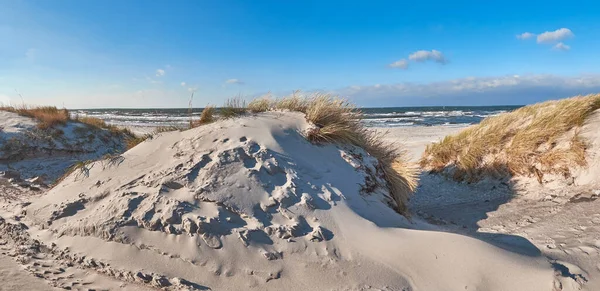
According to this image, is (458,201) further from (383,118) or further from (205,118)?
(383,118)

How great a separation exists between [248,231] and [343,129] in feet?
7.42

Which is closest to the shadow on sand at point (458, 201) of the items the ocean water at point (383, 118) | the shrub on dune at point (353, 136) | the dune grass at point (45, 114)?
the shrub on dune at point (353, 136)

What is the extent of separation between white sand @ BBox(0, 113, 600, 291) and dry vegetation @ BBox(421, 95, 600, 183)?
90.0 inches

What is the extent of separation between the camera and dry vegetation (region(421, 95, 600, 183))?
227 inches

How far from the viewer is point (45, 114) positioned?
403 inches

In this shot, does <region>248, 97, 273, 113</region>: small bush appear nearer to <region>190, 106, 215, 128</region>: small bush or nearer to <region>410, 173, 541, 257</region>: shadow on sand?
<region>190, 106, 215, 128</region>: small bush

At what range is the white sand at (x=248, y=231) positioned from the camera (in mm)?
2775

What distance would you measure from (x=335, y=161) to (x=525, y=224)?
279 cm

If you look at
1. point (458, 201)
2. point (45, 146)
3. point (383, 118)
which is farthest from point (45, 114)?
point (383, 118)

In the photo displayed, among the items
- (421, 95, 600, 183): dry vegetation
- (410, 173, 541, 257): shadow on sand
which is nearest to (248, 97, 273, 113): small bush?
(410, 173, 541, 257): shadow on sand

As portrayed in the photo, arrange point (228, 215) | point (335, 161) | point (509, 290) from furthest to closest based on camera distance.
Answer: point (335, 161) < point (228, 215) < point (509, 290)

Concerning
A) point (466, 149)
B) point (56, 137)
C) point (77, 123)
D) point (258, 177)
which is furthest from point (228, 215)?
point (77, 123)

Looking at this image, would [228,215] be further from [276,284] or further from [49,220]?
[49,220]

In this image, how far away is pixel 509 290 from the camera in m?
2.59
